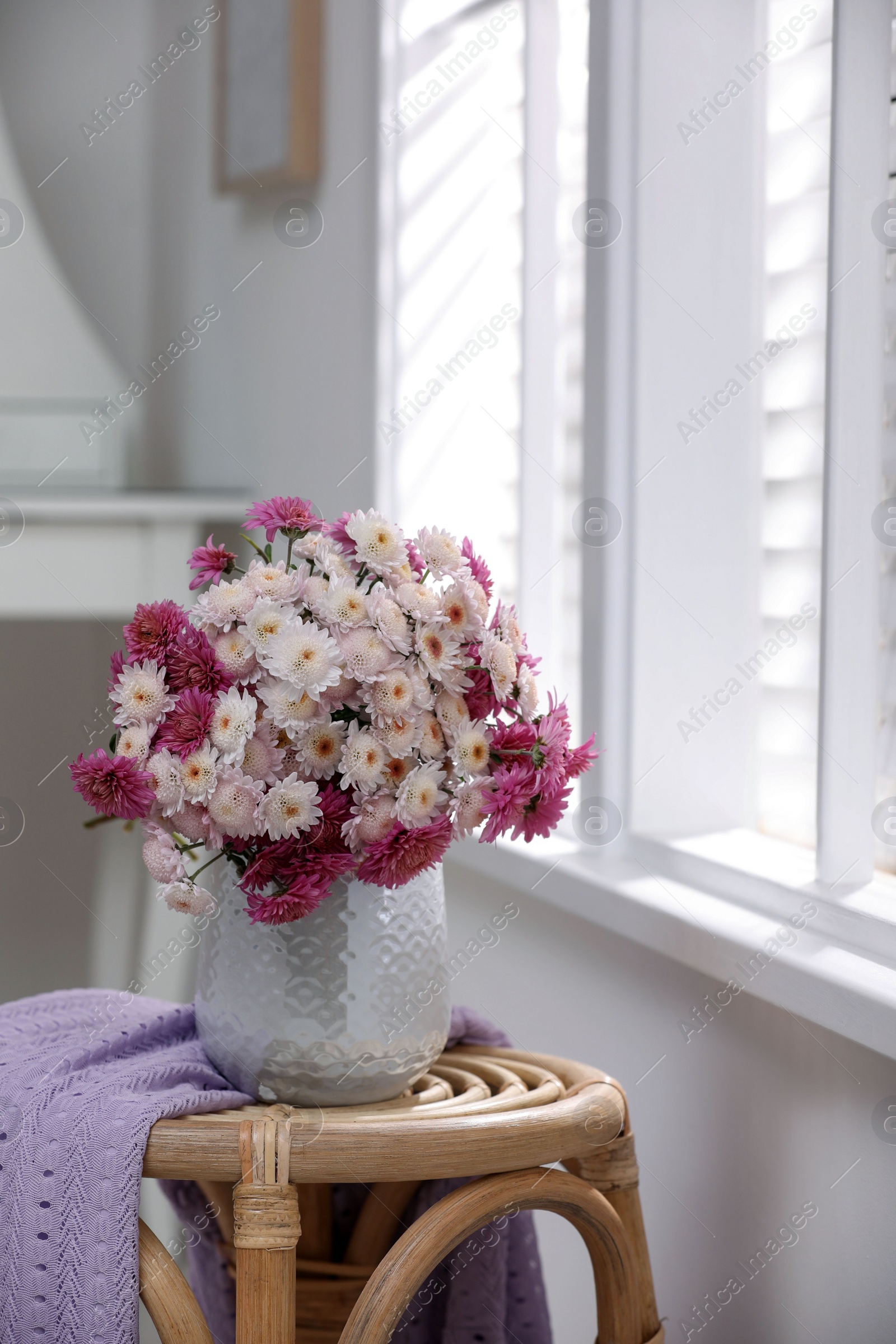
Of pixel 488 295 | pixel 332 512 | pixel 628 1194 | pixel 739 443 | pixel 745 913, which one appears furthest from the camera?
pixel 332 512

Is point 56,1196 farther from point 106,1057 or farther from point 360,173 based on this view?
point 360,173

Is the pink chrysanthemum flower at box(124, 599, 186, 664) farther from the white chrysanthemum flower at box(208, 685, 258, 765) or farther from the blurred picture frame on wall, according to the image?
the blurred picture frame on wall

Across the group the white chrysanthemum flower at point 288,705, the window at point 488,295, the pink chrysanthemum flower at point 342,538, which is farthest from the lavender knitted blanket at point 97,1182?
the window at point 488,295

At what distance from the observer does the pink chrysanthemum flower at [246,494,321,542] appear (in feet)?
2.33

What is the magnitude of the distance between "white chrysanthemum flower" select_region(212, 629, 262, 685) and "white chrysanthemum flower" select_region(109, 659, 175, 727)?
0.04m

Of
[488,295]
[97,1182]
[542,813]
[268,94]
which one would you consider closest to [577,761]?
[542,813]

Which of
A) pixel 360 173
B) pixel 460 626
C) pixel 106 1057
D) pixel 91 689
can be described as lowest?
pixel 106 1057

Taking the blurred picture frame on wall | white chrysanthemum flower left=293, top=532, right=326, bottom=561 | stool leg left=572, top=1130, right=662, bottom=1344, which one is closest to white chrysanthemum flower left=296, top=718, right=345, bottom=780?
white chrysanthemum flower left=293, top=532, right=326, bottom=561

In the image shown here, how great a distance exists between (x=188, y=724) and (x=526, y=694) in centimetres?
19

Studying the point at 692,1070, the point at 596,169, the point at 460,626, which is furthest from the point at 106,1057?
the point at 596,169

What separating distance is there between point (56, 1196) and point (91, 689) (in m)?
1.16

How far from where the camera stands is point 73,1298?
635 millimetres

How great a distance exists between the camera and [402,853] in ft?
2.15

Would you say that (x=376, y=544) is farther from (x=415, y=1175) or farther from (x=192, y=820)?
(x=415, y=1175)
